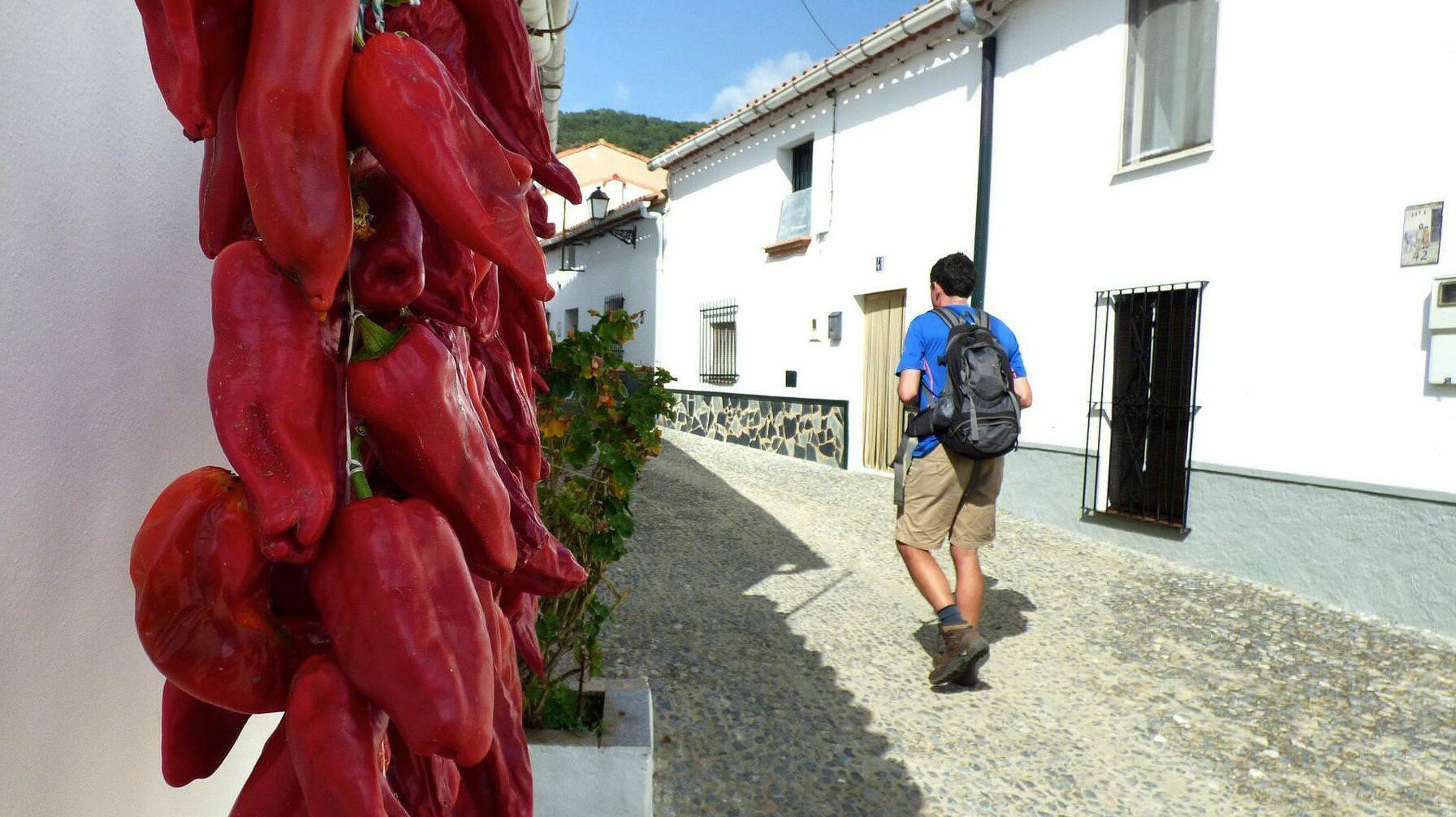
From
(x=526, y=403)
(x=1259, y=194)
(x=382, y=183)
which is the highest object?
(x=1259, y=194)

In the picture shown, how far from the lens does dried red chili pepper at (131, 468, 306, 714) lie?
39 centimetres

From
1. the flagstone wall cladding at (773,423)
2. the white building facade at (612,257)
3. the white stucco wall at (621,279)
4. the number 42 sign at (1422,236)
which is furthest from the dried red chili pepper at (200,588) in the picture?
the white stucco wall at (621,279)

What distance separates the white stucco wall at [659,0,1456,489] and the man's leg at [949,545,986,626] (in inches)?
121

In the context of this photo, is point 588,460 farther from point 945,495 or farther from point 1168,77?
point 1168,77

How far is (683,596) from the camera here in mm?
4848

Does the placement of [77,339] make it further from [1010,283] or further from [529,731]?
[1010,283]

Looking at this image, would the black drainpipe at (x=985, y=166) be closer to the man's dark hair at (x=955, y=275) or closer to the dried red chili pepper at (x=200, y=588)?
the man's dark hair at (x=955, y=275)

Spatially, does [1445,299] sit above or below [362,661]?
above

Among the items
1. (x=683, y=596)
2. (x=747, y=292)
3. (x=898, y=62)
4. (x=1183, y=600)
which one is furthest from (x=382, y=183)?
(x=747, y=292)

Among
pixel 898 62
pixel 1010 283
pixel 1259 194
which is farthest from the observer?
pixel 898 62

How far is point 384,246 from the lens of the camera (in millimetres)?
442

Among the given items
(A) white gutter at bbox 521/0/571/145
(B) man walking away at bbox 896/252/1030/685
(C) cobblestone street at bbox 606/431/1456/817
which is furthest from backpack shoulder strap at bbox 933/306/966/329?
(A) white gutter at bbox 521/0/571/145

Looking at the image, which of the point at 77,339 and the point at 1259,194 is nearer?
the point at 77,339

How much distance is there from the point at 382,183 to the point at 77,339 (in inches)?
11.4
